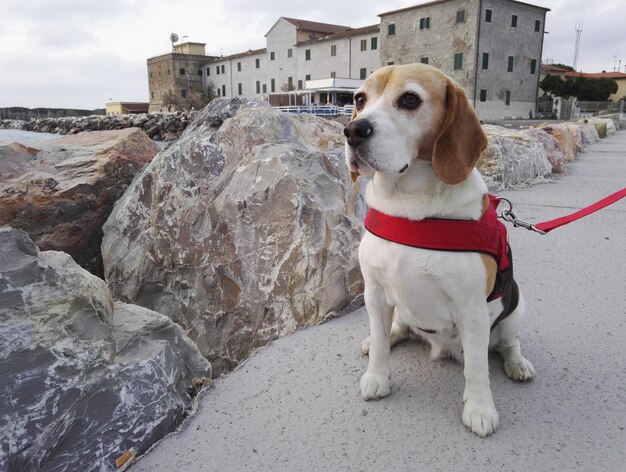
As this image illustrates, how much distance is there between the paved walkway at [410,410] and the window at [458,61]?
131 feet

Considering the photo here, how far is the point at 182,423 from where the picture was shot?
2.02 metres

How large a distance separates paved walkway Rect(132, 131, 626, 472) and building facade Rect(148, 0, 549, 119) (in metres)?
38.6

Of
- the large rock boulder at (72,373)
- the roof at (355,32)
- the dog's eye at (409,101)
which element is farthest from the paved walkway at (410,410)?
the roof at (355,32)

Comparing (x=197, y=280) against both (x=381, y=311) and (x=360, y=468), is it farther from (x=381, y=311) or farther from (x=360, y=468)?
(x=360, y=468)

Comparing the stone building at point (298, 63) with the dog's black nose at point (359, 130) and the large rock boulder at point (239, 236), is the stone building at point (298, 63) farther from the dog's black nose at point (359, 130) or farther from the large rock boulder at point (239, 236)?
the dog's black nose at point (359, 130)

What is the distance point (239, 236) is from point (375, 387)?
1.71m

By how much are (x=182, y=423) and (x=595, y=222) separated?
496 centimetres

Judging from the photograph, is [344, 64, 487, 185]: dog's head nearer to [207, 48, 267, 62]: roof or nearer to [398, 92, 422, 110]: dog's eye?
[398, 92, 422, 110]: dog's eye

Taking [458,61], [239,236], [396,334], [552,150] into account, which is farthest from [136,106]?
[396,334]

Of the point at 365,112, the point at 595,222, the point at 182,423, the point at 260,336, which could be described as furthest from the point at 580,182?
the point at 182,423

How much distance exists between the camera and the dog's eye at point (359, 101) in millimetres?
2115

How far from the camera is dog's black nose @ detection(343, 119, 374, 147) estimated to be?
182 centimetres

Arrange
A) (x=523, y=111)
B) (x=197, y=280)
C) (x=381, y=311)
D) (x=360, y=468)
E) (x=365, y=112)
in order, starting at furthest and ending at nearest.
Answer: (x=523, y=111) < (x=197, y=280) < (x=381, y=311) < (x=365, y=112) < (x=360, y=468)

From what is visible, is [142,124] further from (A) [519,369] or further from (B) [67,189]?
(A) [519,369]
